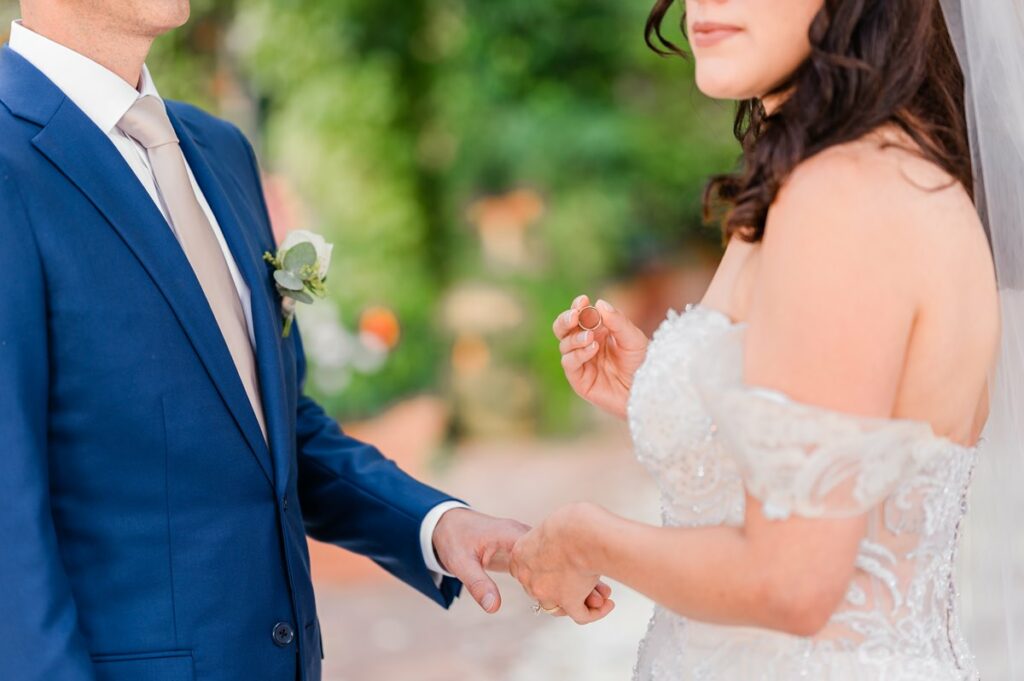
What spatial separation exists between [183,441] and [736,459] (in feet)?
3.22

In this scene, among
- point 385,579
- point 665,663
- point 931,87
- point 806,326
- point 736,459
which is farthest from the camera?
point 385,579

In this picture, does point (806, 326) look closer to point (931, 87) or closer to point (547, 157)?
point (931, 87)

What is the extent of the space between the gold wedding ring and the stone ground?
3596 millimetres

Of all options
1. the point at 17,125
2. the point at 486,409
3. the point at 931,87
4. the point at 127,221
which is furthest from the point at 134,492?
the point at 486,409

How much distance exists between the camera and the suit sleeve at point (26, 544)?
6.15ft

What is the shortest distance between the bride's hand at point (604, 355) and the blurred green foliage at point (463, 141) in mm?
6076

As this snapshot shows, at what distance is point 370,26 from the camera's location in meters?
9.16

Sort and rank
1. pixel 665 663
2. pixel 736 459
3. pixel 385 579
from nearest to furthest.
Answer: pixel 736 459 < pixel 665 663 < pixel 385 579

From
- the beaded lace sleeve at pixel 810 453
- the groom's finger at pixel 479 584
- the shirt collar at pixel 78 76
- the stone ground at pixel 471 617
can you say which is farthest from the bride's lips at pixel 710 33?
the stone ground at pixel 471 617

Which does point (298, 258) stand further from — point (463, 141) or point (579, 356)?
point (463, 141)

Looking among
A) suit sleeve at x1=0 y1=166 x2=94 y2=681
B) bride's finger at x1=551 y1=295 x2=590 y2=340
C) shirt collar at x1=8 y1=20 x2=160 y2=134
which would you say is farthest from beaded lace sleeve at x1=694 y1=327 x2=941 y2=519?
shirt collar at x1=8 y1=20 x2=160 y2=134

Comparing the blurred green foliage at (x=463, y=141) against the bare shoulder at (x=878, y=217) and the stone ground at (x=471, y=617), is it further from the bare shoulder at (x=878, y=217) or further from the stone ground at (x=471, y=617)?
the bare shoulder at (x=878, y=217)

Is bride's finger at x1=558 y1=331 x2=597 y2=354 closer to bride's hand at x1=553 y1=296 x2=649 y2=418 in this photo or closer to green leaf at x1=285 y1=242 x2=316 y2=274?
bride's hand at x1=553 y1=296 x2=649 y2=418

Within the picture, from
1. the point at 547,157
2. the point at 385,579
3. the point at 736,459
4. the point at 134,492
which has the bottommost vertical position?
the point at 385,579
